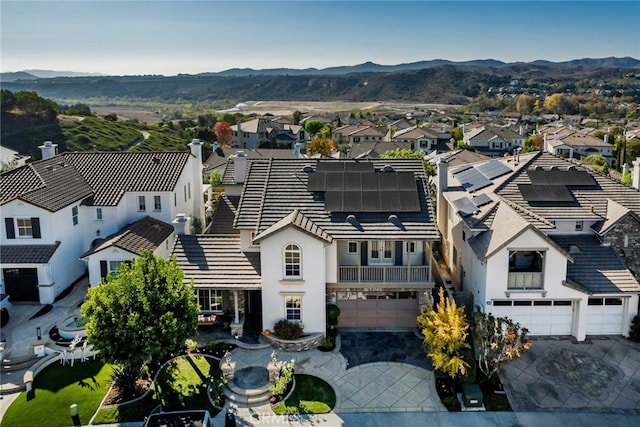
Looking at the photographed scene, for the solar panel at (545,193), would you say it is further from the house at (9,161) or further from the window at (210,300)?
the house at (9,161)

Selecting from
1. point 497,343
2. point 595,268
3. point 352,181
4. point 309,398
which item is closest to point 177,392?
point 309,398

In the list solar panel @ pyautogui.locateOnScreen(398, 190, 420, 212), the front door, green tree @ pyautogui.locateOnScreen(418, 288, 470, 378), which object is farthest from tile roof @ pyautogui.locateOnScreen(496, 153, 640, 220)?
green tree @ pyautogui.locateOnScreen(418, 288, 470, 378)

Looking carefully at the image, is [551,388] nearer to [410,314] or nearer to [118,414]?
[410,314]

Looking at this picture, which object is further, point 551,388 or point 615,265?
point 615,265

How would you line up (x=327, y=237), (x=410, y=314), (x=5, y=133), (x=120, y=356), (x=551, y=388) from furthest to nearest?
(x=5, y=133) → (x=410, y=314) → (x=327, y=237) → (x=551, y=388) → (x=120, y=356)

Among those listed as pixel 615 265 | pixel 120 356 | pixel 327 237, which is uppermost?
pixel 327 237

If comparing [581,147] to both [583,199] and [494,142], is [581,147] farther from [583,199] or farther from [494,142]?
[583,199]

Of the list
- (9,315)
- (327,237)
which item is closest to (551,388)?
(327,237)
